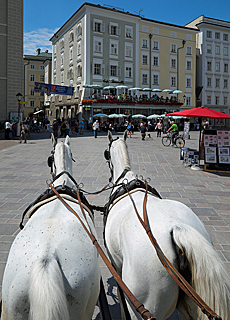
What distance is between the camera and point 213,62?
5297cm

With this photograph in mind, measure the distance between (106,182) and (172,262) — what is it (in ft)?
22.2

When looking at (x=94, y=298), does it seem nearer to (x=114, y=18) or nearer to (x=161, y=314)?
(x=161, y=314)

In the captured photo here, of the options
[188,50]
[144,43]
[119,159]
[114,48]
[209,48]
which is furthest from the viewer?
[209,48]

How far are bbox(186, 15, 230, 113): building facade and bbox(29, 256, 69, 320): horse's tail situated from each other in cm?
5314

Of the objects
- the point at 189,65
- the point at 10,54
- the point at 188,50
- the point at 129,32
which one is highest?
the point at 129,32

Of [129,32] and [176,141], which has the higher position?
[129,32]

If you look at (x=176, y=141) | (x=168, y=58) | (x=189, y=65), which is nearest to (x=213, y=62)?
(x=189, y=65)

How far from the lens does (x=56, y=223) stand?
215cm

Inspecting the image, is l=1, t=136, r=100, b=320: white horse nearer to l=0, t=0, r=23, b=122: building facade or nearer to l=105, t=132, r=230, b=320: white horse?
l=105, t=132, r=230, b=320: white horse

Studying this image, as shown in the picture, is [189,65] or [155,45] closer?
[155,45]

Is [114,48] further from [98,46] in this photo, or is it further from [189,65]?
[189,65]

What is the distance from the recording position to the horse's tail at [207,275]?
1.83 m

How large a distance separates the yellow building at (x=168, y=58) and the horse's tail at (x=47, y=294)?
4525cm

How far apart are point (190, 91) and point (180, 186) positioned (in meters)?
44.4
